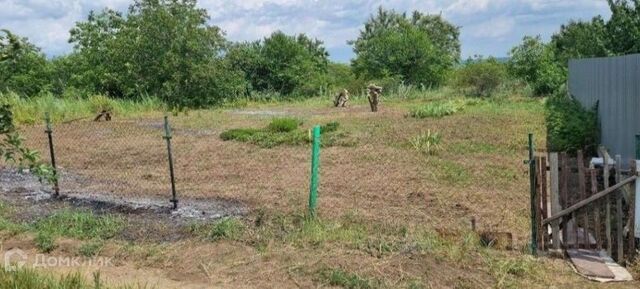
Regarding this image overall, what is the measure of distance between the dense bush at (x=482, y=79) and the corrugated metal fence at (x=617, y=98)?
17850mm

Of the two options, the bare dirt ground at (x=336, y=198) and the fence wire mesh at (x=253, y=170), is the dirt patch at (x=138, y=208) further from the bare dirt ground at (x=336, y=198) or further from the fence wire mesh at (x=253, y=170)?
the fence wire mesh at (x=253, y=170)

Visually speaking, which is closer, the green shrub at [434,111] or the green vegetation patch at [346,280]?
the green vegetation patch at [346,280]

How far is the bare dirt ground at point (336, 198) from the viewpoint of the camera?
521 cm

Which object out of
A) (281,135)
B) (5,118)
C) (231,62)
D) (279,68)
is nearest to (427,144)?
(281,135)

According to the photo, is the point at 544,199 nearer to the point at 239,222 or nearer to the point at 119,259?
the point at 239,222

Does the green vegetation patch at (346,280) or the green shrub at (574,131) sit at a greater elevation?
the green shrub at (574,131)

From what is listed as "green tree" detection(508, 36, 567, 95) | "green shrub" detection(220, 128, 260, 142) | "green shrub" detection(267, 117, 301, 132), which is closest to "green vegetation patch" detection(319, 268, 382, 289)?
"green shrub" detection(220, 128, 260, 142)

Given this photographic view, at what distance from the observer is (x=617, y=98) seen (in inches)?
387

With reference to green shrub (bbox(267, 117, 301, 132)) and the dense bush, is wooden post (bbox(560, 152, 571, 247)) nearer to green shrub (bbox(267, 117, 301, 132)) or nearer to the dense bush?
green shrub (bbox(267, 117, 301, 132))

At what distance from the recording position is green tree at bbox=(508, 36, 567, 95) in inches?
1115

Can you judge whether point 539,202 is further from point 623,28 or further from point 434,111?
point 623,28

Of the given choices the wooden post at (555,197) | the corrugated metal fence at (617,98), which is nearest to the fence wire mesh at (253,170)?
the wooden post at (555,197)

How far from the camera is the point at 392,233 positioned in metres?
6.15

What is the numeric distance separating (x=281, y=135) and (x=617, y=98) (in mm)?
7030
